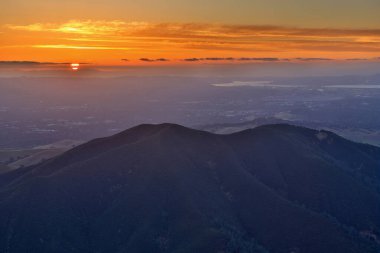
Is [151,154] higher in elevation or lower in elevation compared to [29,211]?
higher

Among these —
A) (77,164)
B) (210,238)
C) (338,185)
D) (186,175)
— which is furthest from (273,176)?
(77,164)

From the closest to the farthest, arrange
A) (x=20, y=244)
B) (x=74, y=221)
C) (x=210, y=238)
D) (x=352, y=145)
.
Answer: (x=210, y=238)
(x=20, y=244)
(x=74, y=221)
(x=352, y=145)

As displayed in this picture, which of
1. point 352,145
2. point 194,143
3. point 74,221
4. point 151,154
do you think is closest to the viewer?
point 74,221

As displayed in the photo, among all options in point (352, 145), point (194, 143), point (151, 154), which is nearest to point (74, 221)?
point (151, 154)

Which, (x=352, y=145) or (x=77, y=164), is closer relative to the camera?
(x=77, y=164)

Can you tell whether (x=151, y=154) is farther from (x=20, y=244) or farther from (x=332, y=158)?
(x=332, y=158)

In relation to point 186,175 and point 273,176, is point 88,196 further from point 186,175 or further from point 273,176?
point 273,176
